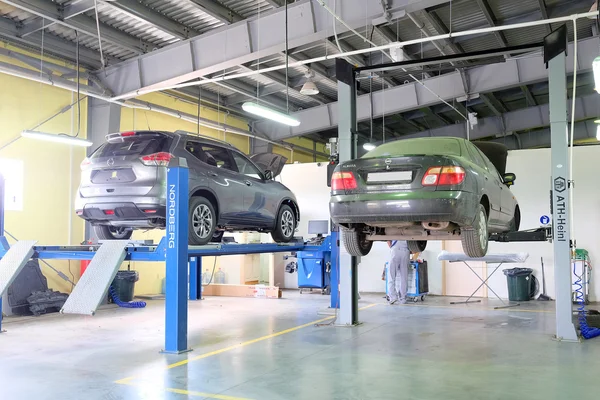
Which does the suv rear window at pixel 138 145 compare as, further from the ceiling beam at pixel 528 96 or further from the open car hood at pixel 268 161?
the ceiling beam at pixel 528 96

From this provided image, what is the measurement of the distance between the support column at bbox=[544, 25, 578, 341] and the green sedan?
1.52m

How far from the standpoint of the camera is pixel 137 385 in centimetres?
523

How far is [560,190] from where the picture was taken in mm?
7453

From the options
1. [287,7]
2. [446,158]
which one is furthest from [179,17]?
[446,158]

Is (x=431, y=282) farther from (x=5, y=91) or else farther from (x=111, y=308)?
(x=5, y=91)

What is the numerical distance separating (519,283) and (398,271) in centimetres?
277

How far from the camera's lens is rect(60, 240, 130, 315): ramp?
613 centimetres

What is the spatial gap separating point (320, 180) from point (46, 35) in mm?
7757

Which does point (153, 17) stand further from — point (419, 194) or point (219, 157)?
point (419, 194)

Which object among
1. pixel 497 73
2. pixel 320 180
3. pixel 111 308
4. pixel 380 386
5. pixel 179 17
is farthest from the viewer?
pixel 320 180

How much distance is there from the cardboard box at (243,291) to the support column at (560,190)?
279 inches

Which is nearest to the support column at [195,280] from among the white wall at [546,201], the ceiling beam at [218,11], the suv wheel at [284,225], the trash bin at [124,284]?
the trash bin at [124,284]

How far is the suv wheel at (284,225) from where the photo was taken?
9031 mm

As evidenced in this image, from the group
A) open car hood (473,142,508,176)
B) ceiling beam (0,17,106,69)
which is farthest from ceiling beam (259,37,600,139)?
ceiling beam (0,17,106,69)
